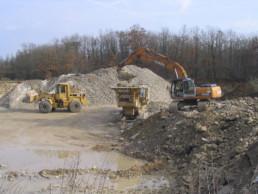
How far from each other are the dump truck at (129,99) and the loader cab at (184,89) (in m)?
1.83

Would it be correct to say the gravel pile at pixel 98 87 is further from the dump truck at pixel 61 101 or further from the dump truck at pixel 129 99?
the dump truck at pixel 129 99

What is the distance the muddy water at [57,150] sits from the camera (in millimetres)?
6582

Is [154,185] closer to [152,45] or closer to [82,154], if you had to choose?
[82,154]

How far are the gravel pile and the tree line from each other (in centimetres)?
1136

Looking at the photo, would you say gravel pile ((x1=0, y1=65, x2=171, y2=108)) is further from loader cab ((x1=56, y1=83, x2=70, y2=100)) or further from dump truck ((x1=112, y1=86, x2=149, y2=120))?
dump truck ((x1=112, y1=86, x2=149, y2=120))

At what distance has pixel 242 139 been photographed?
23.7ft

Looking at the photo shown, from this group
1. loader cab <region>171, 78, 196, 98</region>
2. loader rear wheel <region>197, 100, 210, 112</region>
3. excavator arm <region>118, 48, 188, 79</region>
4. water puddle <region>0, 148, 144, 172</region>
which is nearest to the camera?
water puddle <region>0, 148, 144, 172</region>

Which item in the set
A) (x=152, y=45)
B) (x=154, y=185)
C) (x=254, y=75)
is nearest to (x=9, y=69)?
(x=152, y=45)

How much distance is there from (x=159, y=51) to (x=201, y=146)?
1363 inches

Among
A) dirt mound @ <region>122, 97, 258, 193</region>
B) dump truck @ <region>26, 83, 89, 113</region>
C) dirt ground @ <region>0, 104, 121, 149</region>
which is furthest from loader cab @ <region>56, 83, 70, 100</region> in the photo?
dirt mound @ <region>122, 97, 258, 193</region>

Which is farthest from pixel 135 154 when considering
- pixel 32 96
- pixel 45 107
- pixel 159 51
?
pixel 159 51

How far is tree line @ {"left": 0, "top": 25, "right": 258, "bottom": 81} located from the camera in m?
35.4

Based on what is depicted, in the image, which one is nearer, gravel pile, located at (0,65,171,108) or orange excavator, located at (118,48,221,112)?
orange excavator, located at (118,48,221,112)

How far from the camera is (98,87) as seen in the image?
23.1 metres
